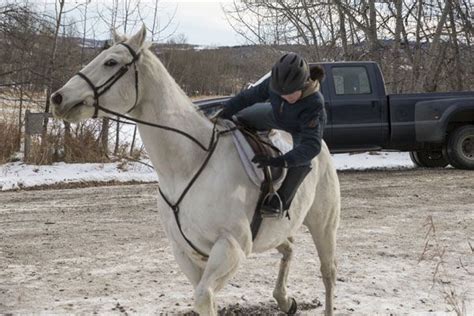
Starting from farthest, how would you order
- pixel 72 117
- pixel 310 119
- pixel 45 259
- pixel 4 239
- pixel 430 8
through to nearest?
pixel 430 8 → pixel 4 239 → pixel 45 259 → pixel 310 119 → pixel 72 117

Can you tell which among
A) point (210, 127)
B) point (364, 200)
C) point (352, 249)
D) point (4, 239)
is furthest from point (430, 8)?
point (210, 127)

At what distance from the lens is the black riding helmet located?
143 inches

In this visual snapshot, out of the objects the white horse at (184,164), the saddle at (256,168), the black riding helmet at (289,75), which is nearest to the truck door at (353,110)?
the saddle at (256,168)

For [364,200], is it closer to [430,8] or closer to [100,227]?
[100,227]

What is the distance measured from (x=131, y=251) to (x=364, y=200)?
4806 millimetres

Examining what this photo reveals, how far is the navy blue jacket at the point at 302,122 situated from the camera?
145 inches

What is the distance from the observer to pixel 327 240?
4.62 meters

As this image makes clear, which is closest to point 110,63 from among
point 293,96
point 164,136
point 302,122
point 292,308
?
point 164,136

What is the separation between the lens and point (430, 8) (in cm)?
1962

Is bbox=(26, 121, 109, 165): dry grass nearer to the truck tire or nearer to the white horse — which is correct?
the truck tire

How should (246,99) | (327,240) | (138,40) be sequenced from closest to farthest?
(138,40), (246,99), (327,240)

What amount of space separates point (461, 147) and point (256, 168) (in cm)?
1100

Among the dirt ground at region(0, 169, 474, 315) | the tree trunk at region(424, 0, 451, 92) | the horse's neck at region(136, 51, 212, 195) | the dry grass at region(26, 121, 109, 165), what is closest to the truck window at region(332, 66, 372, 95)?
the dirt ground at region(0, 169, 474, 315)

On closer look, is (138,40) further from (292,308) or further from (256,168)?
(292,308)
